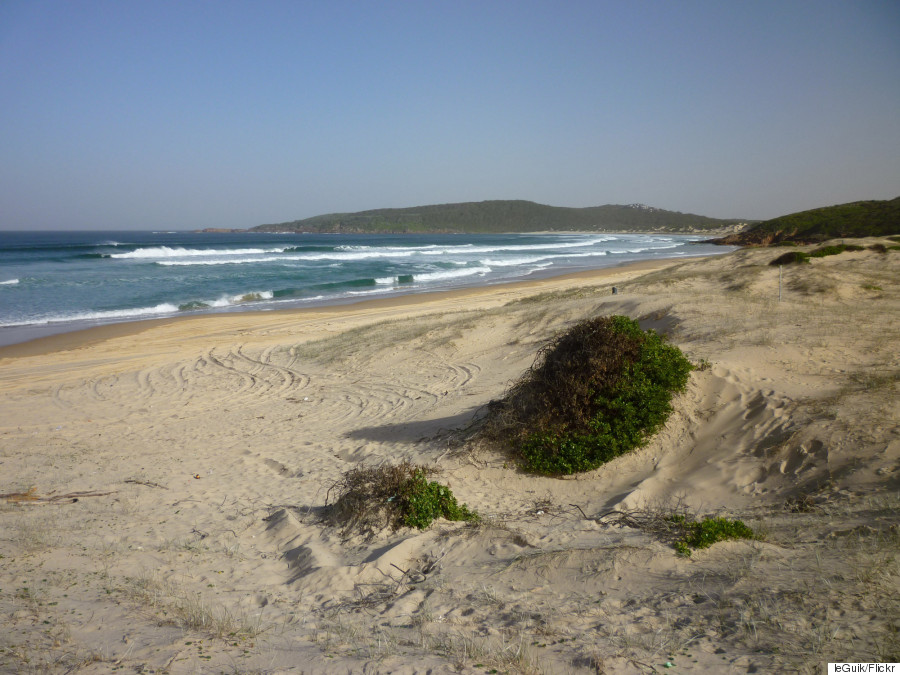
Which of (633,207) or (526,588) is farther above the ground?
(633,207)

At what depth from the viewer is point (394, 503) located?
17.5 ft

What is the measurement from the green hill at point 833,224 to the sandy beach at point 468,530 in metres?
32.2

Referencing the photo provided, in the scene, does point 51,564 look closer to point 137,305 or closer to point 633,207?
point 137,305

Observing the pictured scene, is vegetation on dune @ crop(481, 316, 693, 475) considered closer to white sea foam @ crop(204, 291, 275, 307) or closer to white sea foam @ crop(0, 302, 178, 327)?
white sea foam @ crop(0, 302, 178, 327)

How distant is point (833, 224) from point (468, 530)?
46525 millimetres

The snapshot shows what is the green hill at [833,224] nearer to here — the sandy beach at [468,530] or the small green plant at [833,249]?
the small green plant at [833,249]

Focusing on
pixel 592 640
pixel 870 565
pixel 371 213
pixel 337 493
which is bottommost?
pixel 337 493

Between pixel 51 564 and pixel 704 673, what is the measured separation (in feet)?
16.1

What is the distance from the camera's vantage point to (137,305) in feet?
86.1

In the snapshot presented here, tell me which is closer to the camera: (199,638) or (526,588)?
(199,638)

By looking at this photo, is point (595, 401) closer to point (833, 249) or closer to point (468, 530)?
point (468, 530)

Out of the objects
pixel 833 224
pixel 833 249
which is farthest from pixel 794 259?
pixel 833 224

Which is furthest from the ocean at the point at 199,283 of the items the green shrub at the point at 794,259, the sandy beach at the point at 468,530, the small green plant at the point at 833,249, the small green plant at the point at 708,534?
the small green plant at the point at 708,534

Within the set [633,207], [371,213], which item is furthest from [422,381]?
[633,207]
